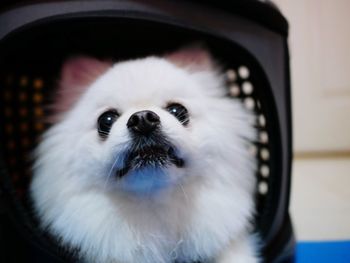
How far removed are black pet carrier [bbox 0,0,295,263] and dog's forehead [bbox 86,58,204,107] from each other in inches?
3.2

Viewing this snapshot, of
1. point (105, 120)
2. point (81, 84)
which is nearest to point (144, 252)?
point (105, 120)

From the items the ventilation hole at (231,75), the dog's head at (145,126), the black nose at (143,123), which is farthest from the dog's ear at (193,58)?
the black nose at (143,123)

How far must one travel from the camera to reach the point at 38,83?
1.03 m

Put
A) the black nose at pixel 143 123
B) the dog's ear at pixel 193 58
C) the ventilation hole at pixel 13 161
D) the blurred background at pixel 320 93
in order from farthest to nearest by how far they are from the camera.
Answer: the blurred background at pixel 320 93
the ventilation hole at pixel 13 161
the dog's ear at pixel 193 58
the black nose at pixel 143 123

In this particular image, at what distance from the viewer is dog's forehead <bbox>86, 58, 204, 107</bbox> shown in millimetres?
700

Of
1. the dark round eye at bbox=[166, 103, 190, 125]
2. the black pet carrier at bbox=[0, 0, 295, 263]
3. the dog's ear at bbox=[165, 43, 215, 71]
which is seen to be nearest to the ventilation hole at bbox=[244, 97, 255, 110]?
the black pet carrier at bbox=[0, 0, 295, 263]

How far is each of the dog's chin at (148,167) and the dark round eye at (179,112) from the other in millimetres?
84

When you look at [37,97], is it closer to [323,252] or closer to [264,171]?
[264,171]

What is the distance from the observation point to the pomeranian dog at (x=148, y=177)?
645 mm

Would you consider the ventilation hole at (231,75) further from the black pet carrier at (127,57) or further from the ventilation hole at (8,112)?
the ventilation hole at (8,112)

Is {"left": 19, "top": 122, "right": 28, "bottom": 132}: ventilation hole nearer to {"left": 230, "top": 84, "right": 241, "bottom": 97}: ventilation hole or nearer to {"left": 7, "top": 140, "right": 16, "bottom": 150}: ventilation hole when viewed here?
{"left": 7, "top": 140, "right": 16, "bottom": 150}: ventilation hole

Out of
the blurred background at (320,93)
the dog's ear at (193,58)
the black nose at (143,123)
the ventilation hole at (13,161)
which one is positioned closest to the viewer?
the black nose at (143,123)

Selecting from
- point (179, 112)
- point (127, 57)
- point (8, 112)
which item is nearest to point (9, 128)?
point (8, 112)

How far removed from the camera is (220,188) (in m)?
0.74
